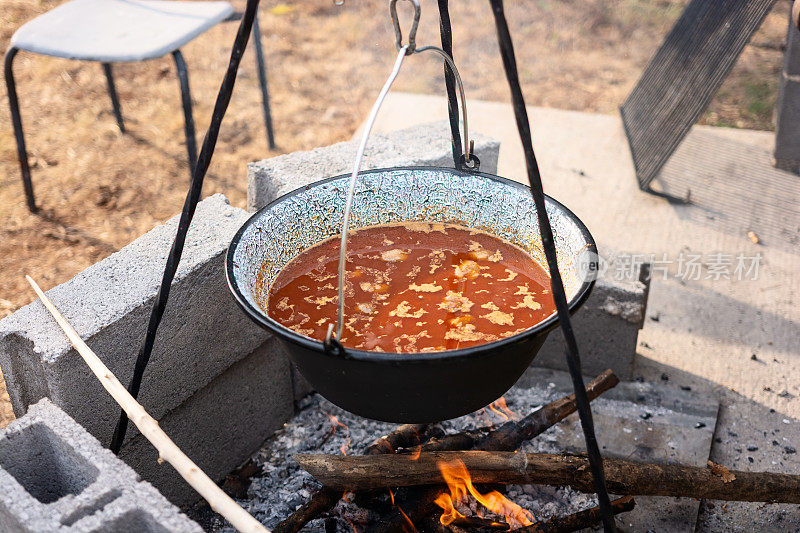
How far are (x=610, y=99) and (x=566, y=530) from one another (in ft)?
13.6

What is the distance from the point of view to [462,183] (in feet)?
7.40

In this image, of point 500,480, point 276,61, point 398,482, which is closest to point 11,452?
point 398,482

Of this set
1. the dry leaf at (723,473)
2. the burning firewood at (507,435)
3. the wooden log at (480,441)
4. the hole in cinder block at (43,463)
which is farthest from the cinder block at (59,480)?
the dry leaf at (723,473)

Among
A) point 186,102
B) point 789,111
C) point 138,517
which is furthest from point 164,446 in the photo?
point 789,111

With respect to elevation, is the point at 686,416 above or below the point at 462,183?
below

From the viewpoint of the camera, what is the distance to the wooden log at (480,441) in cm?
221

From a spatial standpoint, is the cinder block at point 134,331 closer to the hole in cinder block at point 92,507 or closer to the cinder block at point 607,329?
the hole in cinder block at point 92,507

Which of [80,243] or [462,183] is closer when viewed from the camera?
[462,183]

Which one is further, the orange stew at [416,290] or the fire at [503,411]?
the fire at [503,411]

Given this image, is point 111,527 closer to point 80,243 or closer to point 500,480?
point 500,480

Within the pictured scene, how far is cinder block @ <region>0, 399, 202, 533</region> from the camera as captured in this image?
1.59m

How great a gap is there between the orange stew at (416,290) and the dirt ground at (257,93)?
221cm

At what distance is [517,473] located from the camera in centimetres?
219

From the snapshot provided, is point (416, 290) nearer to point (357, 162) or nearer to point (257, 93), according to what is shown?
point (357, 162)
